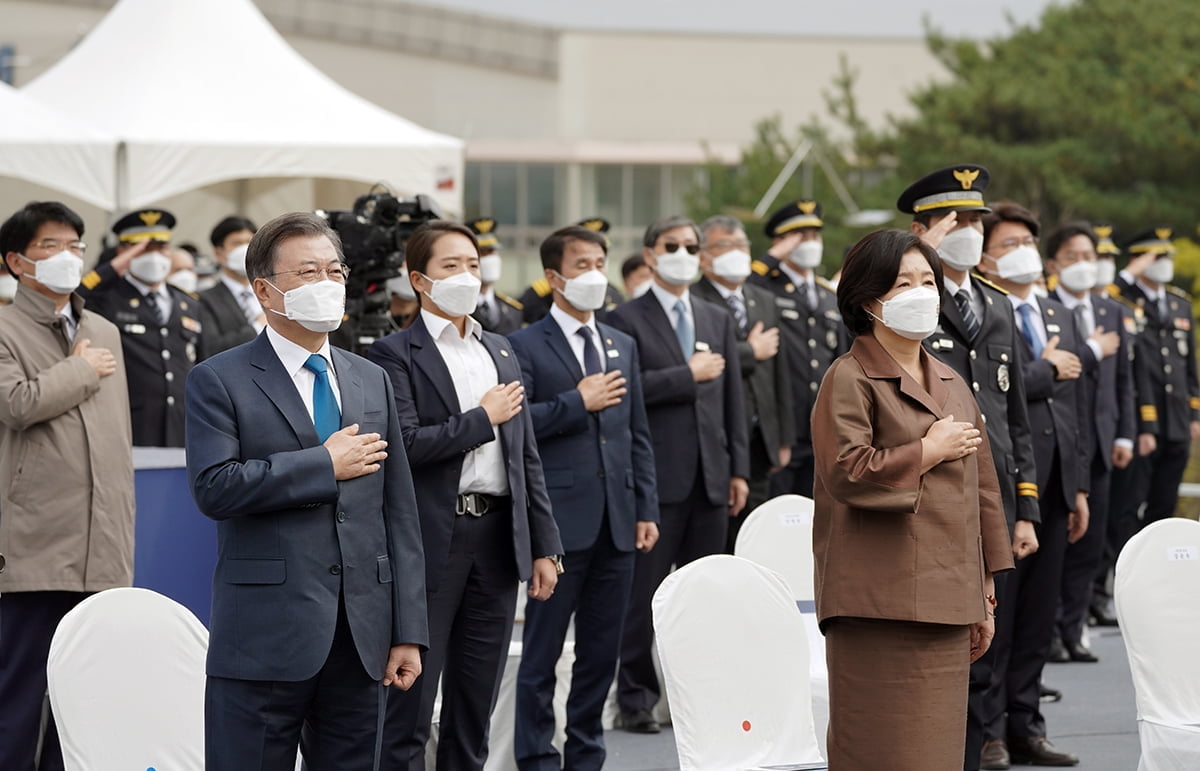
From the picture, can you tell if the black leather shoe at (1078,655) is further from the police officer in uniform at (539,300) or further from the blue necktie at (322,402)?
the blue necktie at (322,402)

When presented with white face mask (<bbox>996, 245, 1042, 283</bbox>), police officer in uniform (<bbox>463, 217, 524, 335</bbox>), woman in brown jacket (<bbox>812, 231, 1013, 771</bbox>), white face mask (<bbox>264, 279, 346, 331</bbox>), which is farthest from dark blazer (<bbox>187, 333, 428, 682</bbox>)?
police officer in uniform (<bbox>463, 217, 524, 335</bbox>)

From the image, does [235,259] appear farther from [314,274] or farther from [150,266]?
[314,274]

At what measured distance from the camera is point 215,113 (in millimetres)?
11086

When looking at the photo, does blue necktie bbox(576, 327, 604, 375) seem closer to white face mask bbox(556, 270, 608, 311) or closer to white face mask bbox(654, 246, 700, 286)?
white face mask bbox(556, 270, 608, 311)

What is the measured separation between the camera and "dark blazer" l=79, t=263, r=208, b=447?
812 centimetres

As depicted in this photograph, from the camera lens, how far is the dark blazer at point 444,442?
5129mm

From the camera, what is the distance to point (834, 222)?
112 ft

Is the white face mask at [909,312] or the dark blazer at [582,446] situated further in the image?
the dark blazer at [582,446]

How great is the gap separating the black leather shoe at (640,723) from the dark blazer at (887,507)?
2.80m

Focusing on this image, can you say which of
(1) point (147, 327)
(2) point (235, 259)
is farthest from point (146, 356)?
(2) point (235, 259)

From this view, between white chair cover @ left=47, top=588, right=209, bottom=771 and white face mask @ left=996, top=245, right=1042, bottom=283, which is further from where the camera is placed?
white face mask @ left=996, top=245, right=1042, bottom=283

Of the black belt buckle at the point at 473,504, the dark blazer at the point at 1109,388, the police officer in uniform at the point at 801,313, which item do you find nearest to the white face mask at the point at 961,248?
the black belt buckle at the point at 473,504

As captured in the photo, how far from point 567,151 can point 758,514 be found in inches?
1877

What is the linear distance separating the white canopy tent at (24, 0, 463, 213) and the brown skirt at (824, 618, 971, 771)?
7187 mm
